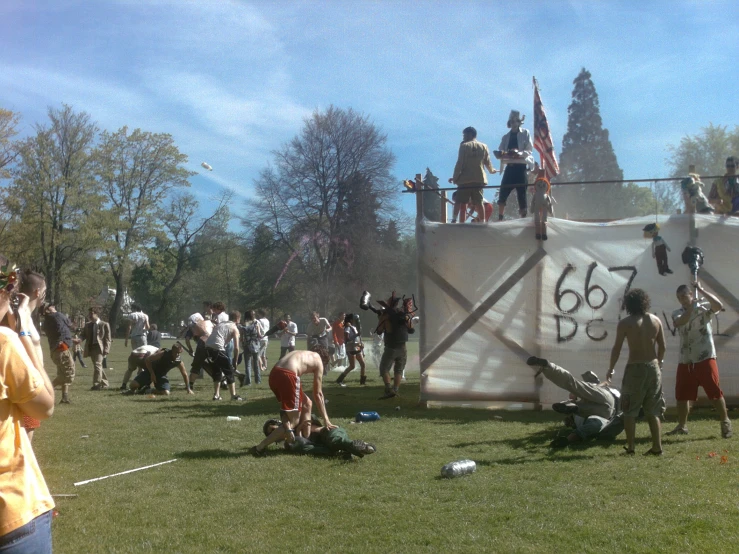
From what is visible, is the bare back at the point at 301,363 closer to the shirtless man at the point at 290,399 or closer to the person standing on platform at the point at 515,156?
the shirtless man at the point at 290,399

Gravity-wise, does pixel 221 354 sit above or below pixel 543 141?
below

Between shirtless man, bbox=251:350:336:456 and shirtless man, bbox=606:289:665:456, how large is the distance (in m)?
3.25

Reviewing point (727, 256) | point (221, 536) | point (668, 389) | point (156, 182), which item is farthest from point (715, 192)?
point (156, 182)

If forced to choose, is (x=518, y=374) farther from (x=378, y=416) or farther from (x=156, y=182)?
(x=156, y=182)

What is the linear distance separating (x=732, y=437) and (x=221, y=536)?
20.8ft

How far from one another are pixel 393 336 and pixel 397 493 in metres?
7.56

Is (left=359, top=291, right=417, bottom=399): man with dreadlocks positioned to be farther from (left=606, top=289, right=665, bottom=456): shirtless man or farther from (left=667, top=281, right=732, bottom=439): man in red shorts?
(left=606, top=289, right=665, bottom=456): shirtless man

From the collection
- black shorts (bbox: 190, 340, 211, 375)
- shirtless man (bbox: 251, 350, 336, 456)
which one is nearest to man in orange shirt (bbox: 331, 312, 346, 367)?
black shorts (bbox: 190, 340, 211, 375)

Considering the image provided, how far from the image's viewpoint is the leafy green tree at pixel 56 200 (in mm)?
39469

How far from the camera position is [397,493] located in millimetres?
6129

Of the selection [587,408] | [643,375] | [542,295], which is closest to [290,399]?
[587,408]

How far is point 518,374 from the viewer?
37.7ft

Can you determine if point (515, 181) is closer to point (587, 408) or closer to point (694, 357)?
point (694, 357)

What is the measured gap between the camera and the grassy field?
4875 millimetres
